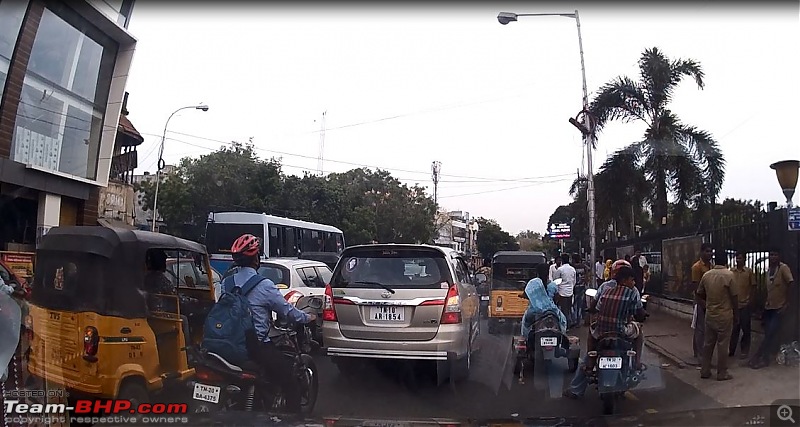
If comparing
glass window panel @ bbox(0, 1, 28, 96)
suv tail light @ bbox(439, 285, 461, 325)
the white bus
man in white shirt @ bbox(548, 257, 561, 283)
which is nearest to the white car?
suv tail light @ bbox(439, 285, 461, 325)

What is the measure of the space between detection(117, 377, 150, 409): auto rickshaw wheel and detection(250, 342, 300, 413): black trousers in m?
0.81

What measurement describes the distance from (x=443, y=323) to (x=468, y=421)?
4.50 feet

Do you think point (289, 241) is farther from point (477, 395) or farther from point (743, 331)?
point (743, 331)

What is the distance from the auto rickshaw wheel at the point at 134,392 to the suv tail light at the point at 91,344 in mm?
309

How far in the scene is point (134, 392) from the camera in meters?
4.86

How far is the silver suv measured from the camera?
7238 mm

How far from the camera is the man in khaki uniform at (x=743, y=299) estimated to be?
8.59 meters

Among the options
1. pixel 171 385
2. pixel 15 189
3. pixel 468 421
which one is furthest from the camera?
pixel 15 189

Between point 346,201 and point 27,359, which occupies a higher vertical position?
point 346,201

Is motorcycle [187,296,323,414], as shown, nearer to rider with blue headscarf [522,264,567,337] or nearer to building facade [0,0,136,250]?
rider with blue headscarf [522,264,567,337]

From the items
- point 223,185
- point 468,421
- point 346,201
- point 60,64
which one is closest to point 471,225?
point 346,201

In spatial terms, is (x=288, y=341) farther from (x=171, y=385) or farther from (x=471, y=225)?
(x=471, y=225)

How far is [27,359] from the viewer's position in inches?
192

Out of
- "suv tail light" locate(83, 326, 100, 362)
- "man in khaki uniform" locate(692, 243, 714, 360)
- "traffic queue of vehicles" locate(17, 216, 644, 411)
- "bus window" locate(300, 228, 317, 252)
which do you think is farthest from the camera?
"bus window" locate(300, 228, 317, 252)
